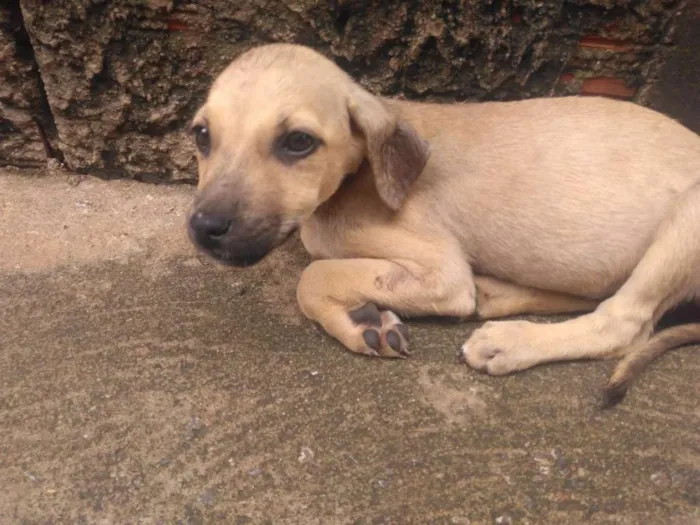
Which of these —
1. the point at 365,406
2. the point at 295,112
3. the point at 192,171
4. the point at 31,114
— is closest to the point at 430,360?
the point at 365,406

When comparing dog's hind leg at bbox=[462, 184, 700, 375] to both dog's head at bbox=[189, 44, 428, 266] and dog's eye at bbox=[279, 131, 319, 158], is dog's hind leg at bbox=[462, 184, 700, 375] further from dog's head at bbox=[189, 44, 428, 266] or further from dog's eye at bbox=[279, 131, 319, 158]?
dog's eye at bbox=[279, 131, 319, 158]

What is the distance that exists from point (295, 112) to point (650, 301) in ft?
6.66

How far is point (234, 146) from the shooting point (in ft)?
10.1

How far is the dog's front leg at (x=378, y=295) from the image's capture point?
11.3ft

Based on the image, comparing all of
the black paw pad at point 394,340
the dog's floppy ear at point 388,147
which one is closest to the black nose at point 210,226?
the dog's floppy ear at point 388,147

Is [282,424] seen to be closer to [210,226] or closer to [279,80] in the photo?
[210,226]

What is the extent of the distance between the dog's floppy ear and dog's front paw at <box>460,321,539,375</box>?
2.69 ft

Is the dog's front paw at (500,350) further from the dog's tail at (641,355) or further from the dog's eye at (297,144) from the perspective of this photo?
the dog's eye at (297,144)

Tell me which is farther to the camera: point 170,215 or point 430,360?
point 170,215

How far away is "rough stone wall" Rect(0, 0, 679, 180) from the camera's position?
417cm

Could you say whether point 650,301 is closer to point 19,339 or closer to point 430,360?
point 430,360

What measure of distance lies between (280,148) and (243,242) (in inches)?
20.2

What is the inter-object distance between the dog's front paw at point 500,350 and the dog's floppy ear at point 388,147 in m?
0.82

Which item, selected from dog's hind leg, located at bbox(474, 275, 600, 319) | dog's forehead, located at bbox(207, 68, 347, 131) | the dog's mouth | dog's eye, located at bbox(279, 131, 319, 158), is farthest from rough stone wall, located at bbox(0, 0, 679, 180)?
the dog's mouth
